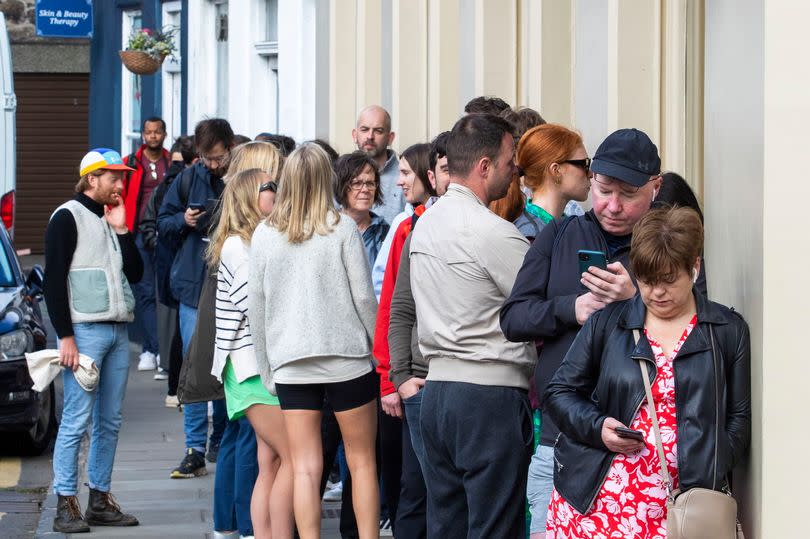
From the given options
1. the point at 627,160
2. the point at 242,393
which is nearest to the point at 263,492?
the point at 242,393

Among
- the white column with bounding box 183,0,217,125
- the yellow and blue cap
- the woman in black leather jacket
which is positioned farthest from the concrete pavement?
the white column with bounding box 183,0,217,125

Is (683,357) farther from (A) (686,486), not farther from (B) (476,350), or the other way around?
(B) (476,350)

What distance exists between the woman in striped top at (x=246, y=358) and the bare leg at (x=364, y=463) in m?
0.37

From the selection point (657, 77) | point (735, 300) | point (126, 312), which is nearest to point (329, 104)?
point (126, 312)

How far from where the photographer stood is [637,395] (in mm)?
3967

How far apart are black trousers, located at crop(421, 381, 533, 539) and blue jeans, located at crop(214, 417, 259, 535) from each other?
208 centimetres

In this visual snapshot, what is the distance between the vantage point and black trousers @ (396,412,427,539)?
6086mm

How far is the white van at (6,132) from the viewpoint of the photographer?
48.8ft

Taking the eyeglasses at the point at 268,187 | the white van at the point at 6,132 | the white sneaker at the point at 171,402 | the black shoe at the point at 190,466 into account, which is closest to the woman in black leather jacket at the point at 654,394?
the eyeglasses at the point at 268,187

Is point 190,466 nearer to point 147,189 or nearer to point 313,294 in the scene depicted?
point 313,294

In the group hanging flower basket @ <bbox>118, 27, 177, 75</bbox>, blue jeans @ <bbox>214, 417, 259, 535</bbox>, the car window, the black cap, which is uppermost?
hanging flower basket @ <bbox>118, 27, 177, 75</bbox>

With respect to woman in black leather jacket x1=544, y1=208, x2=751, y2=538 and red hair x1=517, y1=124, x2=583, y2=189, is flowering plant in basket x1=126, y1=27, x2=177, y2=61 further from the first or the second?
woman in black leather jacket x1=544, y1=208, x2=751, y2=538

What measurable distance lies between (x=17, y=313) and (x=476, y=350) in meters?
5.74

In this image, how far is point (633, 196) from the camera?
4480 mm
